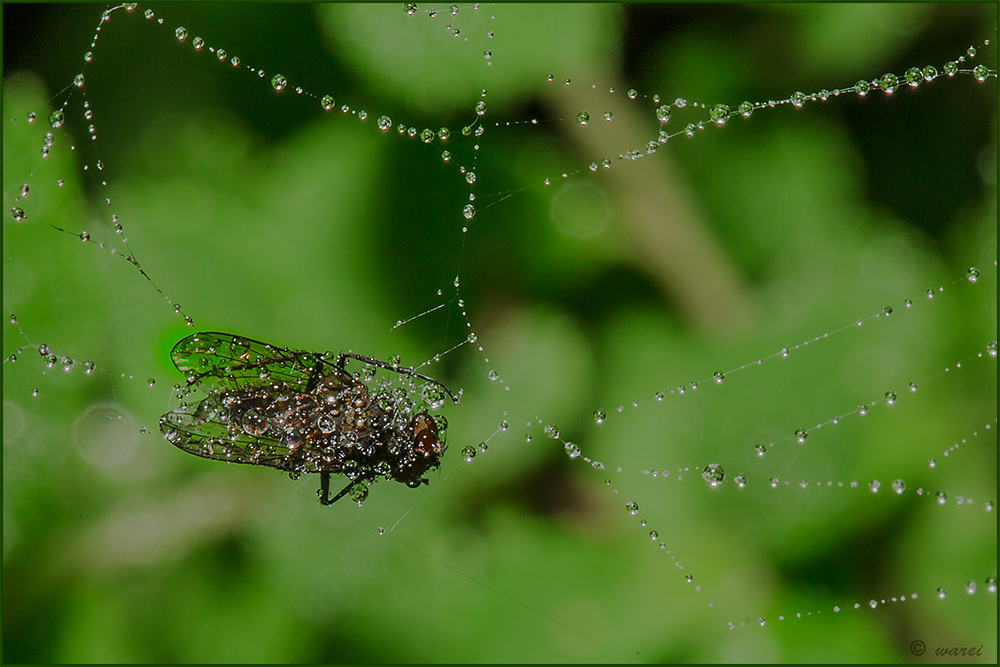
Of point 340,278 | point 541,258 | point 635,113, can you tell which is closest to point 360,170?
point 340,278

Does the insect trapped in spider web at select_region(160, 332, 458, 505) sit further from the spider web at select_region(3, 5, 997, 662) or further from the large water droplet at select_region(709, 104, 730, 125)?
the large water droplet at select_region(709, 104, 730, 125)

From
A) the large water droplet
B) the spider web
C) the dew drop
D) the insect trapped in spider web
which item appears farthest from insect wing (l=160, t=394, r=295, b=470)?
the dew drop

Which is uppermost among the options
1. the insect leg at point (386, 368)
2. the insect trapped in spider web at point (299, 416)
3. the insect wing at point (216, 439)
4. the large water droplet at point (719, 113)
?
the large water droplet at point (719, 113)

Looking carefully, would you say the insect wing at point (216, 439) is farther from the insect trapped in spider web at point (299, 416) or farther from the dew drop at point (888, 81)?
the dew drop at point (888, 81)

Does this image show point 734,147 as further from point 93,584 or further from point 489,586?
point 93,584

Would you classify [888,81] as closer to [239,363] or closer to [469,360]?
[469,360]

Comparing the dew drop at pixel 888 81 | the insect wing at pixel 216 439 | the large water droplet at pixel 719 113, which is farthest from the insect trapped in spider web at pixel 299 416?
the dew drop at pixel 888 81
